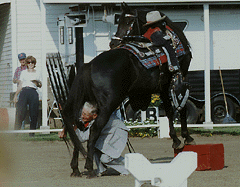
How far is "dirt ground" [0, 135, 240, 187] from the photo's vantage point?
5.15 feet

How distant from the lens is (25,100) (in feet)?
35.1

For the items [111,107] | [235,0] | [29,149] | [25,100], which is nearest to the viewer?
[111,107]

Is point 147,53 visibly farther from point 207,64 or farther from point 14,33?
point 14,33

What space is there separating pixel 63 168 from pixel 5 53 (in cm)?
863

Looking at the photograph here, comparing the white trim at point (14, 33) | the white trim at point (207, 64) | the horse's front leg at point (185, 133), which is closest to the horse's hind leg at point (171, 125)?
the horse's front leg at point (185, 133)

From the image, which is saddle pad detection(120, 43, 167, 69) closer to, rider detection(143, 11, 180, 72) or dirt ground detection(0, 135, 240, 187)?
rider detection(143, 11, 180, 72)

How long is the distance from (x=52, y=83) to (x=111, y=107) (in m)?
7.33

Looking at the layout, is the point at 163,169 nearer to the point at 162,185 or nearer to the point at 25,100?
the point at 162,185

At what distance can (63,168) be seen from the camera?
236 inches

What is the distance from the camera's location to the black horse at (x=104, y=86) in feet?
15.8

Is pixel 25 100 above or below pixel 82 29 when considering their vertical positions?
below

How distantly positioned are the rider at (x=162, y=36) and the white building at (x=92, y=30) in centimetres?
596

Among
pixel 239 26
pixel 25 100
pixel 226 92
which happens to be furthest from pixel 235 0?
pixel 25 100

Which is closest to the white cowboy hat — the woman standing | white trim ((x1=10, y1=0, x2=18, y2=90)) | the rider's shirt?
the rider's shirt
